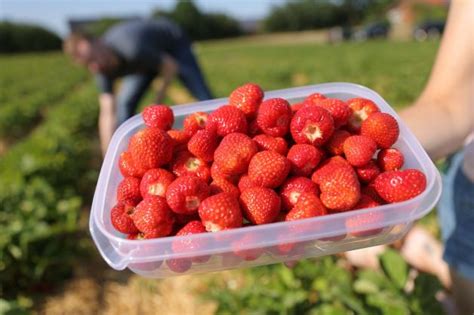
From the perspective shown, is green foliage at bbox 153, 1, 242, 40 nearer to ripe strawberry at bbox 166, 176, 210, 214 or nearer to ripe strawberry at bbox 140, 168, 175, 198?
ripe strawberry at bbox 140, 168, 175, 198

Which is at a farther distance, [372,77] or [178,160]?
[372,77]

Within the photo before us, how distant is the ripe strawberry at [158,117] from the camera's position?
1.40 meters

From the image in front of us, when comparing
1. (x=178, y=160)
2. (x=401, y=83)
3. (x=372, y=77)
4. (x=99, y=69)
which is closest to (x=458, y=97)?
(x=178, y=160)

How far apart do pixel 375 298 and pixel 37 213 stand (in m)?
2.32

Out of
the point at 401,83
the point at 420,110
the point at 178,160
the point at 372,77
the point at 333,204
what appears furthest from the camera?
the point at 372,77

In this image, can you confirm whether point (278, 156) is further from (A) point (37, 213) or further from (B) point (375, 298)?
(A) point (37, 213)

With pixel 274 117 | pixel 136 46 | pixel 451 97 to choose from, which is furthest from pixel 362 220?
A: pixel 136 46

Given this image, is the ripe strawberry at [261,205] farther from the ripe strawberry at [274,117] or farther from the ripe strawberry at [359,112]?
the ripe strawberry at [359,112]

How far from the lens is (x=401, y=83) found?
29.5 ft

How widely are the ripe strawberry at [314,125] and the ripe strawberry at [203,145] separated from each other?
0.88ft

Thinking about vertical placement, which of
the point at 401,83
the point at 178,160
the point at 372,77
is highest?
the point at 178,160

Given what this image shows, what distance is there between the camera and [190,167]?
1335 millimetres

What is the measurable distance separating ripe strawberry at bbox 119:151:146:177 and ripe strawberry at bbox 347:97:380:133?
0.68 m

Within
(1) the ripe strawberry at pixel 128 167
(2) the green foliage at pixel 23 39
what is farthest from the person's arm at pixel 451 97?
(2) the green foliage at pixel 23 39
